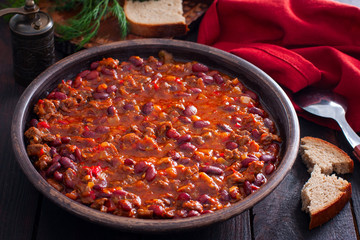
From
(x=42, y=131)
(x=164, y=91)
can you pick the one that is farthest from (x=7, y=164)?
(x=164, y=91)

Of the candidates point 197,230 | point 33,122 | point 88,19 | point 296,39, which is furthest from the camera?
point 88,19

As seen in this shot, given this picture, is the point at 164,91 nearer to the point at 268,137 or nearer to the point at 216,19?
the point at 268,137

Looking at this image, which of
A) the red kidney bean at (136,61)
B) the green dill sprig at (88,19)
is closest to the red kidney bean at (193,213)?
the red kidney bean at (136,61)

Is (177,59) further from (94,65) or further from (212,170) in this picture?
(212,170)

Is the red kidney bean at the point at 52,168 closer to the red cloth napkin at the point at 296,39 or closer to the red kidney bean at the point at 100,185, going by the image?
the red kidney bean at the point at 100,185

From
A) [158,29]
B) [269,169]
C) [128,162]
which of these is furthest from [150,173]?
[158,29]

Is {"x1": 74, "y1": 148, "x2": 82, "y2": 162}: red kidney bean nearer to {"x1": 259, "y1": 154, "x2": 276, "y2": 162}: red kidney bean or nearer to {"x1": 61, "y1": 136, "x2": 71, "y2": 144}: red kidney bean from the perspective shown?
{"x1": 61, "y1": 136, "x2": 71, "y2": 144}: red kidney bean

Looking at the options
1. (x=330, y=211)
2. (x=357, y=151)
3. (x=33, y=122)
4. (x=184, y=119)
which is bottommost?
(x=330, y=211)
